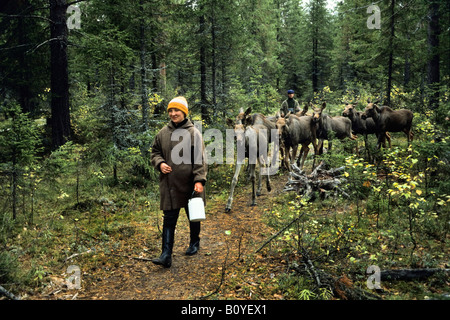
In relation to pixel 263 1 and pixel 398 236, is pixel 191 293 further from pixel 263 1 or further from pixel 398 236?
pixel 263 1

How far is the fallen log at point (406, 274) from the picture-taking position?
378cm

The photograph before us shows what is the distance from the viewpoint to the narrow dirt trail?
397 centimetres

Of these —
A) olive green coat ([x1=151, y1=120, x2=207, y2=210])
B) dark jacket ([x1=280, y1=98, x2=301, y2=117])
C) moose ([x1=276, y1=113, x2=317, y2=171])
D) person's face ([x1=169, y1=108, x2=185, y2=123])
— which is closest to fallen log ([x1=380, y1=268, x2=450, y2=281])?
olive green coat ([x1=151, y1=120, x2=207, y2=210])

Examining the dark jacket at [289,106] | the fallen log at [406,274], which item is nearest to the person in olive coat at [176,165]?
the fallen log at [406,274]

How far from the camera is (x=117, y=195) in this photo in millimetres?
7992

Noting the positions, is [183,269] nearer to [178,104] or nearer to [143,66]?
[178,104]

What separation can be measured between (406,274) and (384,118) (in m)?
8.23

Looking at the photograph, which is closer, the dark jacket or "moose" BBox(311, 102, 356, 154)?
"moose" BBox(311, 102, 356, 154)

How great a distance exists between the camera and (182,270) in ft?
15.1

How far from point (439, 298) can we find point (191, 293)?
311 centimetres

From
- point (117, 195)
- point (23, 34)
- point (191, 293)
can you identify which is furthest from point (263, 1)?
point (191, 293)

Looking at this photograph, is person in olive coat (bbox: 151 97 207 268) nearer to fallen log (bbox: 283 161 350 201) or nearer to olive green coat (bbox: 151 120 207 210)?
olive green coat (bbox: 151 120 207 210)

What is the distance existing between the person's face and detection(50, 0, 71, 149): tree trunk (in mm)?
6501

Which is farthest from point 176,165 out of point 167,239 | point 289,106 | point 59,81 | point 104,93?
point 289,106
